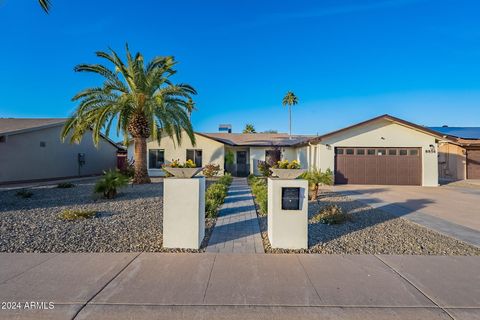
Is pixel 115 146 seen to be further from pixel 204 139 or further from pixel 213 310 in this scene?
pixel 213 310

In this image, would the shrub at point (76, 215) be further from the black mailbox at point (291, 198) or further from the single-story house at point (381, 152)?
the single-story house at point (381, 152)

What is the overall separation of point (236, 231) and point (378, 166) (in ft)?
45.9

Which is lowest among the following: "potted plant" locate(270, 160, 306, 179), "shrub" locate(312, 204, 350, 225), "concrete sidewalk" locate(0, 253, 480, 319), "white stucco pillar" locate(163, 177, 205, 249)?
"concrete sidewalk" locate(0, 253, 480, 319)

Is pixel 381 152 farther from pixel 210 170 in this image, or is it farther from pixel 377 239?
pixel 377 239

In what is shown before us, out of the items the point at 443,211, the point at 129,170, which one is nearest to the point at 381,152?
the point at 443,211

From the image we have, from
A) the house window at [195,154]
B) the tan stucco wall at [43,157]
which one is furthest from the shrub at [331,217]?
the tan stucco wall at [43,157]

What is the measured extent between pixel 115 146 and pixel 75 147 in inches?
204

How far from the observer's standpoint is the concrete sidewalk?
300 cm

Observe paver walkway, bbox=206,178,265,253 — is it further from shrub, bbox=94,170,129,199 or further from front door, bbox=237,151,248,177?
front door, bbox=237,151,248,177

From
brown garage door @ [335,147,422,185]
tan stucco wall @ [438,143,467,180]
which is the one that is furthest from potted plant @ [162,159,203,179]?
tan stucco wall @ [438,143,467,180]

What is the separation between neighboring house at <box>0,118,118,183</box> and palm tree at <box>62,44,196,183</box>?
473cm

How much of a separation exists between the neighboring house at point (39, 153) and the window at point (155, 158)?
143 inches

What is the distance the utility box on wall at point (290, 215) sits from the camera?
507cm

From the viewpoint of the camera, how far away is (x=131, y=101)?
550 inches
